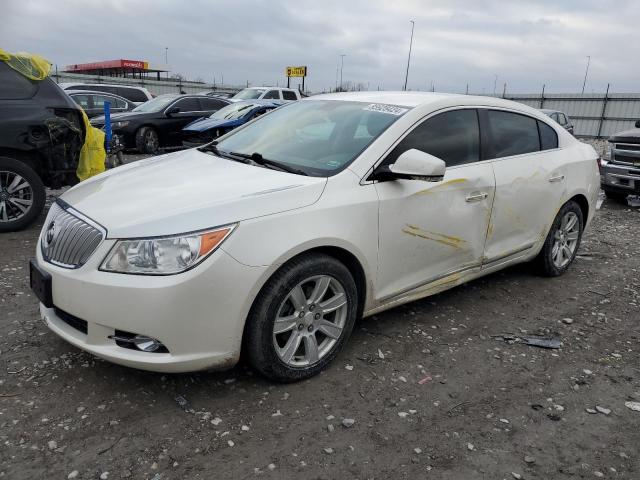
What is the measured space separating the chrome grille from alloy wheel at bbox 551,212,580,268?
3965mm

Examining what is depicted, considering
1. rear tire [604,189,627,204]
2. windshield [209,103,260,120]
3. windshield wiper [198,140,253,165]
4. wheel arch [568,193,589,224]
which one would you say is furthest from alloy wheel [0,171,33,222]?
rear tire [604,189,627,204]

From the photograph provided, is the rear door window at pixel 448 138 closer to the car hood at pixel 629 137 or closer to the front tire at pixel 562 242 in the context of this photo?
the front tire at pixel 562 242

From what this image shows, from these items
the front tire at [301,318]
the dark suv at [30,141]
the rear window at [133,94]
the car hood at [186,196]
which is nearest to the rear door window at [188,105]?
the rear window at [133,94]

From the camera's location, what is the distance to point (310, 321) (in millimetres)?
2939

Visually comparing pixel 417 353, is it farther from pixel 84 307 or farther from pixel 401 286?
pixel 84 307

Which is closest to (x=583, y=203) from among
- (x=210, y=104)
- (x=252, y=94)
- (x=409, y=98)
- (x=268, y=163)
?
(x=409, y=98)

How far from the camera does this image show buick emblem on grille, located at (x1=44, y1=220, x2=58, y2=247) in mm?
2848

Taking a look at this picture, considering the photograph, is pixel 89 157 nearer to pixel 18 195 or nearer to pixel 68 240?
pixel 18 195

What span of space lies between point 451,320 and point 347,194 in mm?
1538

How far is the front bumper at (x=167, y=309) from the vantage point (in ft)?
7.91

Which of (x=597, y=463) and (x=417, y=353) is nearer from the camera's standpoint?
(x=597, y=463)

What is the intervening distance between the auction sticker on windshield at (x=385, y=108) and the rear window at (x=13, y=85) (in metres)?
4.03

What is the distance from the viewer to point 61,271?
263cm

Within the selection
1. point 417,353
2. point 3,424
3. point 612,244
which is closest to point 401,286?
point 417,353
